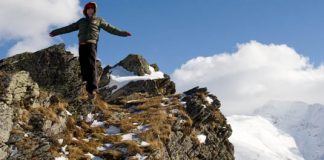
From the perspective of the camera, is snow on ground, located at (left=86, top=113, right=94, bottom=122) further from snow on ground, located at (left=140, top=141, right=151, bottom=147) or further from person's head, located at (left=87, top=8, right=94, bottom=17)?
person's head, located at (left=87, top=8, right=94, bottom=17)

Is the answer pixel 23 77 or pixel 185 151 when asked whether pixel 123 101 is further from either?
pixel 23 77

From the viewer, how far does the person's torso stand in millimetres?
22703

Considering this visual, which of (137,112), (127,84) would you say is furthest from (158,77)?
(137,112)

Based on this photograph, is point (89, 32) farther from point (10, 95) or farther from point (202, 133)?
point (202, 133)

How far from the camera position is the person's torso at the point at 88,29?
22.7 meters

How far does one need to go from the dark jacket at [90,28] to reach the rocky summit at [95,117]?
159 inches

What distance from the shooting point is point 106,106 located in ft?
106

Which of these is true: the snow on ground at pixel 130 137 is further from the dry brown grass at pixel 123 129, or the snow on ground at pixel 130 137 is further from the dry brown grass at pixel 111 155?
the dry brown grass at pixel 111 155

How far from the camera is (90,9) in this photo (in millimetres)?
22625

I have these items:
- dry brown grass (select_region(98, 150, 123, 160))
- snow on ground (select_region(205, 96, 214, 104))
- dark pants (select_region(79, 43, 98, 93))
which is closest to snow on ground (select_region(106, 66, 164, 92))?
snow on ground (select_region(205, 96, 214, 104))

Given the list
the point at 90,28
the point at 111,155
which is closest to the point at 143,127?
the point at 111,155

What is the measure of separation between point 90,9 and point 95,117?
29.6 ft

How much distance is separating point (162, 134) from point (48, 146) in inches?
287

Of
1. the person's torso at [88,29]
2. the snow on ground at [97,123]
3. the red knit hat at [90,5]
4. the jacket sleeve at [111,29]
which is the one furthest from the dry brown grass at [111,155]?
the red knit hat at [90,5]
